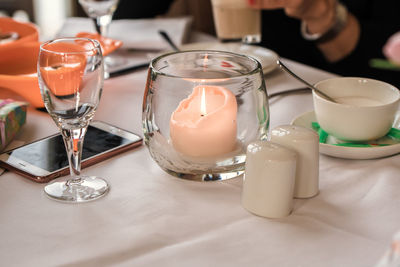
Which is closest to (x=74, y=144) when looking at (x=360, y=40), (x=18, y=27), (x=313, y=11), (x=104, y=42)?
(x=104, y=42)

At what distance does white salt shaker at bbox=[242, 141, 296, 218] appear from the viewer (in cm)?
47

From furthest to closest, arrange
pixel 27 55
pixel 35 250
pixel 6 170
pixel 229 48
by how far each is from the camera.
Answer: pixel 229 48 < pixel 27 55 < pixel 6 170 < pixel 35 250

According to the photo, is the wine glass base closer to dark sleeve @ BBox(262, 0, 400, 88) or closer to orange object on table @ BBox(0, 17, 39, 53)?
orange object on table @ BBox(0, 17, 39, 53)

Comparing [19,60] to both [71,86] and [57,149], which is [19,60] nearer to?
[57,149]

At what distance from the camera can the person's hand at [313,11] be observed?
1.13 meters

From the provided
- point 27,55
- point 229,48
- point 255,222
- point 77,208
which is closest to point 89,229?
point 77,208

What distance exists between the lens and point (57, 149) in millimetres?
619

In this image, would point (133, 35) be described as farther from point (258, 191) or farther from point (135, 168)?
point (258, 191)

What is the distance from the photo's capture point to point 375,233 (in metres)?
0.47

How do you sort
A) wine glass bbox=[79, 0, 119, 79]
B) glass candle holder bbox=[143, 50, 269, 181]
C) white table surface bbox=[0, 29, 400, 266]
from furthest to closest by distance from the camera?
wine glass bbox=[79, 0, 119, 79]
glass candle holder bbox=[143, 50, 269, 181]
white table surface bbox=[0, 29, 400, 266]

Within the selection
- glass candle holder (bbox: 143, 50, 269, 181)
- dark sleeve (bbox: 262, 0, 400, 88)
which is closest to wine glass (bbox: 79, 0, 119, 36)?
glass candle holder (bbox: 143, 50, 269, 181)

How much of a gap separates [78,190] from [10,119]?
0.17 m

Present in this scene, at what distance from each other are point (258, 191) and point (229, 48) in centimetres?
58

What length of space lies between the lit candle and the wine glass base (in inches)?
3.8
